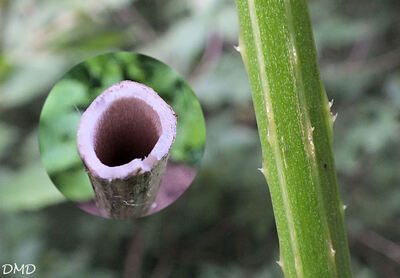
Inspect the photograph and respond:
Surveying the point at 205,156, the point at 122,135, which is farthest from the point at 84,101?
the point at 205,156

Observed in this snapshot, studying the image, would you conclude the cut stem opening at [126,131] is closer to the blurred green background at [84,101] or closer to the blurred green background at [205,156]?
the blurred green background at [84,101]

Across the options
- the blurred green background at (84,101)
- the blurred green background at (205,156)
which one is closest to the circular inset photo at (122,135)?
the blurred green background at (84,101)

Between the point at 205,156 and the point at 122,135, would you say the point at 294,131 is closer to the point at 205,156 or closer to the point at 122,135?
the point at 122,135

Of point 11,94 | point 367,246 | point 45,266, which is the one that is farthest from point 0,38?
point 367,246

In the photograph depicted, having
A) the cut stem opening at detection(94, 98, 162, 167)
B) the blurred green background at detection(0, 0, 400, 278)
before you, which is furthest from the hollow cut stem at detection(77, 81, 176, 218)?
the blurred green background at detection(0, 0, 400, 278)

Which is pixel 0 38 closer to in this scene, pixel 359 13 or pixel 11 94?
pixel 11 94

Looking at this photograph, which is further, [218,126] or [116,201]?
[218,126]

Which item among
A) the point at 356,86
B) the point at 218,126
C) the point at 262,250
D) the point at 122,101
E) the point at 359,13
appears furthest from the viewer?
the point at 359,13
